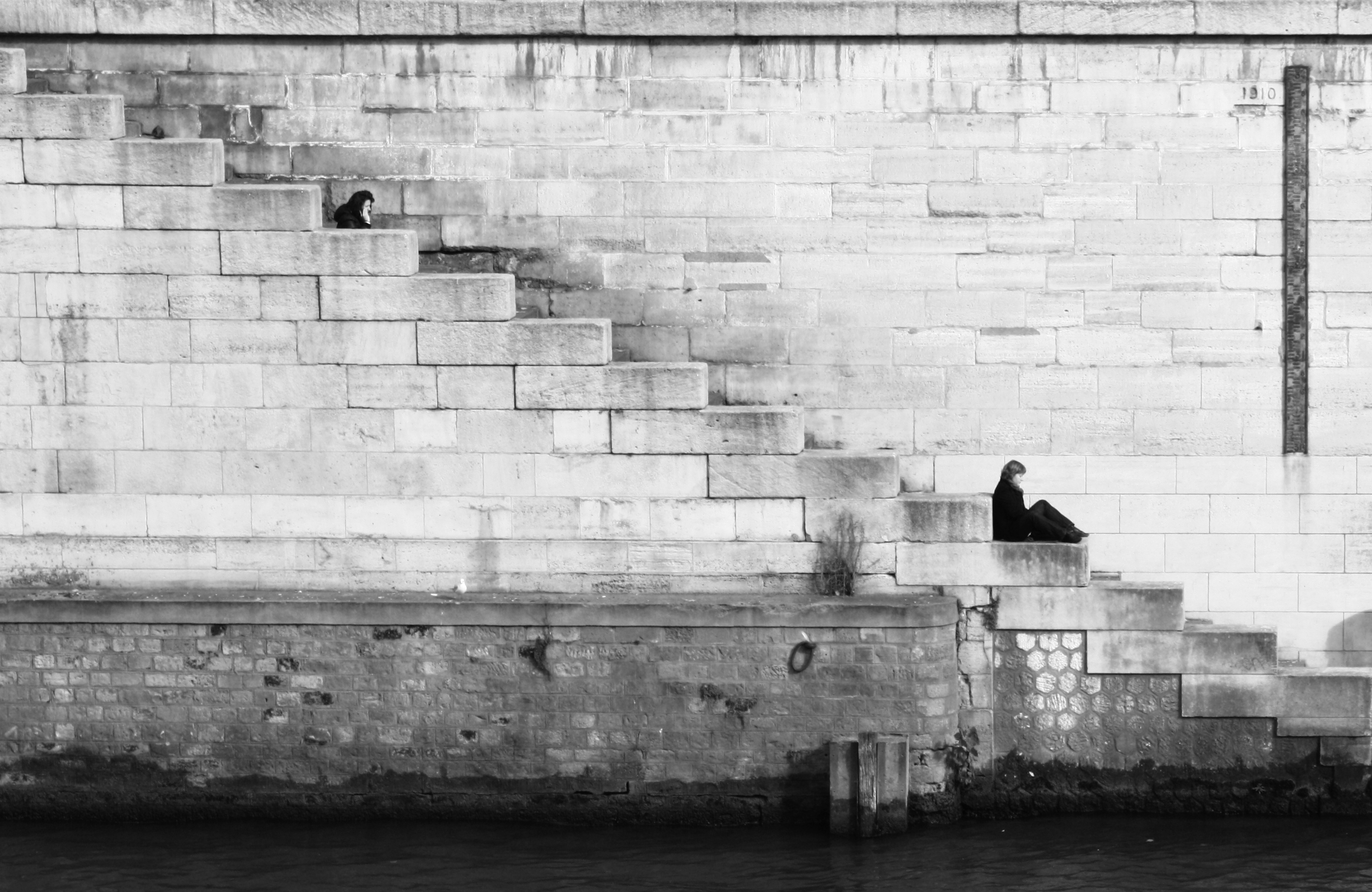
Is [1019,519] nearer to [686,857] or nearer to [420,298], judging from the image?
[686,857]

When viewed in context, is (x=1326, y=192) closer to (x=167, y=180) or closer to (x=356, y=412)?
(x=356, y=412)

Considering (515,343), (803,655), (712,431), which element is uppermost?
(515,343)

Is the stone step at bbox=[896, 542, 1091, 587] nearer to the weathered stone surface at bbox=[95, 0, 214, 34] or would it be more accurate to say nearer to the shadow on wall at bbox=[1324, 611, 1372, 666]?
the shadow on wall at bbox=[1324, 611, 1372, 666]

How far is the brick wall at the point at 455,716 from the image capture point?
14211 millimetres

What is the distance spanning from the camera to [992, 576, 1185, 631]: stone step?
46.9 ft

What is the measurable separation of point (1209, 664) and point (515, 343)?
556 centimetres

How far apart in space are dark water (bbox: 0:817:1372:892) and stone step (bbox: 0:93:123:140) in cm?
505

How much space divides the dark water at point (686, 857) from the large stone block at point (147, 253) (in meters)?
4.08

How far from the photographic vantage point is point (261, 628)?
14273 mm

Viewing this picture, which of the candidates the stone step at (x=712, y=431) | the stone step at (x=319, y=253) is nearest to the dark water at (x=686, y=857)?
the stone step at (x=712, y=431)

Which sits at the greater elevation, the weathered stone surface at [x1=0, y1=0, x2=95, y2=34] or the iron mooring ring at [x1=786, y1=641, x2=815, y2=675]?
the weathered stone surface at [x1=0, y1=0, x2=95, y2=34]

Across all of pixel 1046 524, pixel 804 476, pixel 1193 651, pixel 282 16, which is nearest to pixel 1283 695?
pixel 1193 651

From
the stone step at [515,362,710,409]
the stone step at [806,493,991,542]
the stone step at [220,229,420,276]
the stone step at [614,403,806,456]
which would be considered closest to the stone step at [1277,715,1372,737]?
the stone step at [806,493,991,542]

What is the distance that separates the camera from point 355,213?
14797mm
